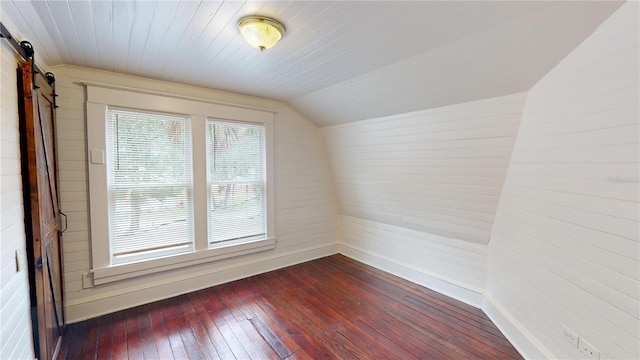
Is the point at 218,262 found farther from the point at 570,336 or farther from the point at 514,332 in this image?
the point at 570,336

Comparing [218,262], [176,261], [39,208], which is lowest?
[218,262]

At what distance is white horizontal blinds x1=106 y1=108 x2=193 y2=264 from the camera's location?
272 centimetres

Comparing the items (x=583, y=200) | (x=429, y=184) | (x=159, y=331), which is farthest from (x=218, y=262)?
(x=583, y=200)

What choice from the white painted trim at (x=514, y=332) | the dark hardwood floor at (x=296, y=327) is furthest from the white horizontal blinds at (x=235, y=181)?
the white painted trim at (x=514, y=332)

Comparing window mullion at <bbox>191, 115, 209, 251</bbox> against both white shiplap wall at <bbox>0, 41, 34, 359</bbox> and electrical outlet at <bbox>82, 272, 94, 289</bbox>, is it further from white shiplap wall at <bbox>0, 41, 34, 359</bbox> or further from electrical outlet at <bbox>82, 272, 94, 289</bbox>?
white shiplap wall at <bbox>0, 41, 34, 359</bbox>

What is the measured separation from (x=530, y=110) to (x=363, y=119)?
168 centimetres

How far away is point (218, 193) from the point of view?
337 cm

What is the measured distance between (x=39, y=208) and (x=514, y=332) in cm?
356

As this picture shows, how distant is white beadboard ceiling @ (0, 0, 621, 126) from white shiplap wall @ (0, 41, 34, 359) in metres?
0.44

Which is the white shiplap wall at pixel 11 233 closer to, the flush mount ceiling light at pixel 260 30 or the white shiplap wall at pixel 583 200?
the flush mount ceiling light at pixel 260 30

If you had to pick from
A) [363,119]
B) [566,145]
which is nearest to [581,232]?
[566,145]

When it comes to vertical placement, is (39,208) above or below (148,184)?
below

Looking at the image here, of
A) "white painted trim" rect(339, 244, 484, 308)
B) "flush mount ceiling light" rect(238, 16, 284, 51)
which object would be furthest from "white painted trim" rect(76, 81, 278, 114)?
"white painted trim" rect(339, 244, 484, 308)

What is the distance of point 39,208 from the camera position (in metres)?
1.68
